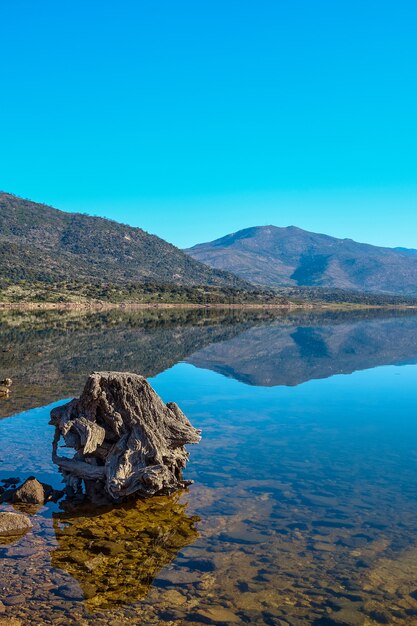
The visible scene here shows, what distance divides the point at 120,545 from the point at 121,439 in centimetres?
363

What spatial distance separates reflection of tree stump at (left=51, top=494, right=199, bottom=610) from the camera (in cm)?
1047

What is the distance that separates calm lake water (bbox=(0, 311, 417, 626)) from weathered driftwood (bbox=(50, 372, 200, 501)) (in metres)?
0.73

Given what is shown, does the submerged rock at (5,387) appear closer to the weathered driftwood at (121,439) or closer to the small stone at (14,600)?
the weathered driftwood at (121,439)

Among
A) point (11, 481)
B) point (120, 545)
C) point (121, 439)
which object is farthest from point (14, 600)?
point (11, 481)

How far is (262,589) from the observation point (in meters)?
10.5

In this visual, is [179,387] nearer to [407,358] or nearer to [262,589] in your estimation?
[262,589]

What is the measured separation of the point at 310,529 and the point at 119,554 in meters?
4.61

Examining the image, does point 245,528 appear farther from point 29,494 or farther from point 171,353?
point 171,353

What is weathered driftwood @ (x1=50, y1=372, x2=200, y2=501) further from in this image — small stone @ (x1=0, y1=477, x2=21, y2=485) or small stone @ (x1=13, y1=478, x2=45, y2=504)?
small stone @ (x1=0, y1=477, x2=21, y2=485)

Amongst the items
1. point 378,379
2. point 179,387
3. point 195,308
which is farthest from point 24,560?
point 195,308

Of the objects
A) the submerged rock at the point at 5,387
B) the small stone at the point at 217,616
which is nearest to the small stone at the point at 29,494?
the small stone at the point at 217,616

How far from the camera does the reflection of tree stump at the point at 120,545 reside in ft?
34.3

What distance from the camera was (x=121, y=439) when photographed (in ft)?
50.7

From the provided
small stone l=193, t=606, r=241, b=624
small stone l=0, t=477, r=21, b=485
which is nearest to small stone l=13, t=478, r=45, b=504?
small stone l=0, t=477, r=21, b=485
